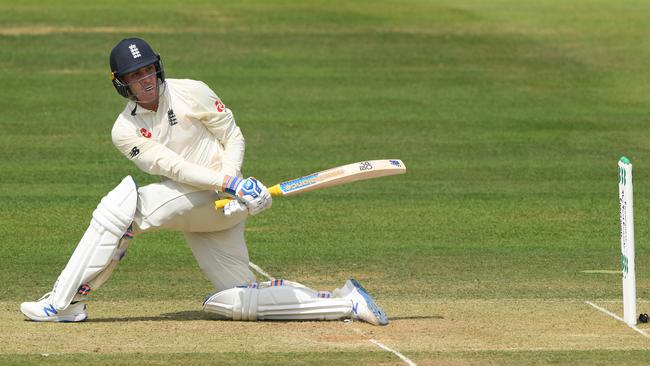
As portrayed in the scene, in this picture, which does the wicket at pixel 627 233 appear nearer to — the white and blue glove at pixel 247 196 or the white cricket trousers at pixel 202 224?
the white and blue glove at pixel 247 196

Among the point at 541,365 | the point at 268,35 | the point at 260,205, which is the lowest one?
the point at 541,365

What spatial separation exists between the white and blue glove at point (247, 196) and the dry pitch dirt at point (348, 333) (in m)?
0.74

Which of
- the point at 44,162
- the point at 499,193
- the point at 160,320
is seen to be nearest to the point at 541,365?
the point at 160,320

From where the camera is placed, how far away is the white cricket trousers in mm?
7820

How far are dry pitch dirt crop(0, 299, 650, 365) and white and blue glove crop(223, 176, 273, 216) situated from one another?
741 millimetres

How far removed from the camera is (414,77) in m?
19.9

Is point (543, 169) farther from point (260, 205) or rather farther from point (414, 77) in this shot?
point (260, 205)

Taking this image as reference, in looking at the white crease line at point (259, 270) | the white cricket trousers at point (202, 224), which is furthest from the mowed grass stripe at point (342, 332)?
the white crease line at point (259, 270)

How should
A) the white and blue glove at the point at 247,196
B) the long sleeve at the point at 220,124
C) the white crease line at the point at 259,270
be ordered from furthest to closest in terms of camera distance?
the white crease line at the point at 259,270 → the long sleeve at the point at 220,124 → the white and blue glove at the point at 247,196

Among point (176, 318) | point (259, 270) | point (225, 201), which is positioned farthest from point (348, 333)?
point (259, 270)

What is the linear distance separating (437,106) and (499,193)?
4803mm

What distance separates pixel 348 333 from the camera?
25.2 ft

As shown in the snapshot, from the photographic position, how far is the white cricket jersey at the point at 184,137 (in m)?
7.78

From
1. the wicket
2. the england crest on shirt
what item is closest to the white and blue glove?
the england crest on shirt
